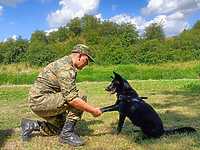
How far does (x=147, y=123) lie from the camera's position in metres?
2.91

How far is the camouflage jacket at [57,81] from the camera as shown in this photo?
8.52 ft

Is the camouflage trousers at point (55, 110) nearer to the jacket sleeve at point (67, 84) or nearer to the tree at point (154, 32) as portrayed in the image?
the jacket sleeve at point (67, 84)

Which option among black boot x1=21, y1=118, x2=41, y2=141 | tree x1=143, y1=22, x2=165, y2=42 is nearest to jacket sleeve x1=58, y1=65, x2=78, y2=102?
black boot x1=21, y1=118, x2=41, y2=141

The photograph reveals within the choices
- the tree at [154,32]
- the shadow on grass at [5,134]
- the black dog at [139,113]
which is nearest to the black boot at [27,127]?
the shadow on grass at [5,134]

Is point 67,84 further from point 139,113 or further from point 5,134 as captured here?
point 5,134

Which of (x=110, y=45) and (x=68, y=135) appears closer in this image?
(x=68, y=135)

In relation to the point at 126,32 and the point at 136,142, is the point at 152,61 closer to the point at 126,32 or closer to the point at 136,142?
the point at 126,32

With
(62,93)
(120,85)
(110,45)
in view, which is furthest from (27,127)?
(110,45)

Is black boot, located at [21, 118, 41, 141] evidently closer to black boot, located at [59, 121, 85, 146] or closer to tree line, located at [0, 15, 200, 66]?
black boot, located at [59, 121, 85, 146]

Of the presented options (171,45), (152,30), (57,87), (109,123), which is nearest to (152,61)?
(171,45)

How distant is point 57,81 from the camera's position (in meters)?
2.82

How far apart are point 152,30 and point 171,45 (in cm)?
421

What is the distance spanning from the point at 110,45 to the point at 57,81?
2397 centimetres

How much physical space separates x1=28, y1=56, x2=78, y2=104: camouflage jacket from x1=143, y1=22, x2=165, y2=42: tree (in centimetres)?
2516
